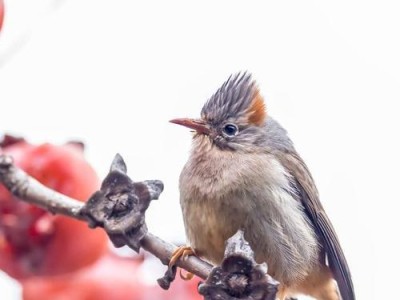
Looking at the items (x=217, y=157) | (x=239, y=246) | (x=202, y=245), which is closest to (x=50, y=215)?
(x=239, y=246)

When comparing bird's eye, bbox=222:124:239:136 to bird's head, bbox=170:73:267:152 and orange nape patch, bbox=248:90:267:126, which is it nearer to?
bird's head, bbox=170:73:267:152

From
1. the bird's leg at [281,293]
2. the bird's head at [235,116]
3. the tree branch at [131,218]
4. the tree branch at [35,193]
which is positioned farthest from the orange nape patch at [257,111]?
the tree branch at [131,218]

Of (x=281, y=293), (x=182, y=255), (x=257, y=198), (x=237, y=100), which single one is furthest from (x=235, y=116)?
(x=182, y=255)

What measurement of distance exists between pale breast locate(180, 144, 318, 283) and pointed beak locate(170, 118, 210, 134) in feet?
0.37

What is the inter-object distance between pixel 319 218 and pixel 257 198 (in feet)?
1.98

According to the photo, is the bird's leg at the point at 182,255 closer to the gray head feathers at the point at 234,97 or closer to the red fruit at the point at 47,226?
the red fruit at the point at 47,226

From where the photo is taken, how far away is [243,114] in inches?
141

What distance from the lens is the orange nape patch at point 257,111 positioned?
3600mm

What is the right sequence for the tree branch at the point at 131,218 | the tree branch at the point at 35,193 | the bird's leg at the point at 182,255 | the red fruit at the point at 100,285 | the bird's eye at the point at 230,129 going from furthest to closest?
1. the bird's eye at the point at 230,129
2. the bird's leg at the point at 182,255
3. the red fruit at the point at 100,285
4. the tree branch at the point at 131,218
5. the tree branch at the point at 35,193

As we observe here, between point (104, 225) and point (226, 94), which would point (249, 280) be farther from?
point (226, 94)

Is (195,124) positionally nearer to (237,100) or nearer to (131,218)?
(237,100)

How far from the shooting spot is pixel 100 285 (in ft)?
5.39

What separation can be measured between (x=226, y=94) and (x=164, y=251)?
5.85 feet

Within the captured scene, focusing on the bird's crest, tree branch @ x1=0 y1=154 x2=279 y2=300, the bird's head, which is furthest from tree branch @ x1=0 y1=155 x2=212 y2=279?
the bird's crest
